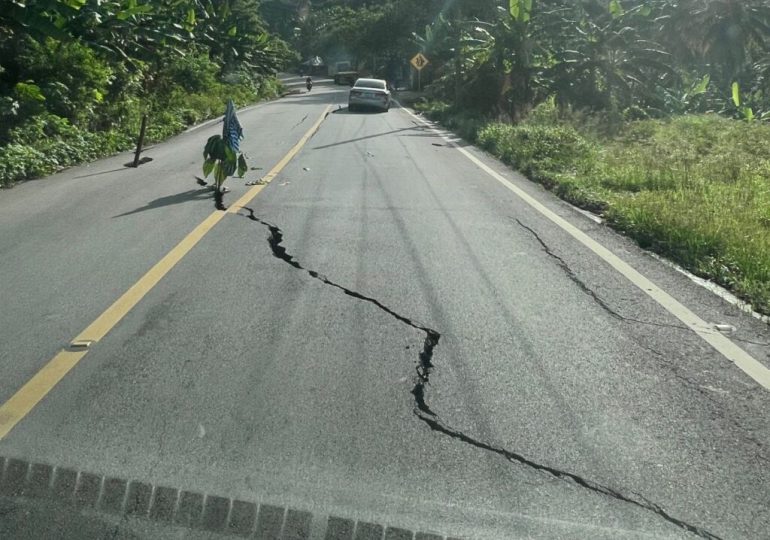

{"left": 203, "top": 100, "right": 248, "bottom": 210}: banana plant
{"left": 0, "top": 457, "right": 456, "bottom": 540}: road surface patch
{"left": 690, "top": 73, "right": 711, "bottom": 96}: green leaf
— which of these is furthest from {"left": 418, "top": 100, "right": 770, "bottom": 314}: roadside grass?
{"left": 690, "top": 73, "right": 711, "bottom": 96}: green leaf

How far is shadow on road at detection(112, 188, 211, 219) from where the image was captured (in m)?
11.4

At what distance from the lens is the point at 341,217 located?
35.4ft

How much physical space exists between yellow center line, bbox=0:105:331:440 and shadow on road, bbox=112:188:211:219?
1.48 metres

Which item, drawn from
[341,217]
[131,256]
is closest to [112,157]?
[341,217]

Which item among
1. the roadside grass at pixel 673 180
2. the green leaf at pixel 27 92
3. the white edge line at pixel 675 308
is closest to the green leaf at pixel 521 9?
the roadside grass at pixel 673 180

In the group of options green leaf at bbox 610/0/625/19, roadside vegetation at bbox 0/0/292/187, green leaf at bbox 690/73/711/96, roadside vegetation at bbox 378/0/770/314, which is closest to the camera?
roadside vegetation at bbox 378/0/770/314

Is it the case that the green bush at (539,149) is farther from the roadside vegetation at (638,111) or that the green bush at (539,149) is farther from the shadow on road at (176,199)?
the shadow on road at (176,199)

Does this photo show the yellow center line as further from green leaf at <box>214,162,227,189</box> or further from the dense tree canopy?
the dense tree canopy

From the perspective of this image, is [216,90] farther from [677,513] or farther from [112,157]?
[677,513]

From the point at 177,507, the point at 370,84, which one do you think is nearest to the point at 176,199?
the point at 177,507

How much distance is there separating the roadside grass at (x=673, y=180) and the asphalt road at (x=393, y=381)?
1.56 feet

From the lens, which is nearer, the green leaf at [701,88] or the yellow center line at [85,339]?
the yellow center line at [85,339]

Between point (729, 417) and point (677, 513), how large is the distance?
4.00ft

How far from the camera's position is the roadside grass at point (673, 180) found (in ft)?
27.8
